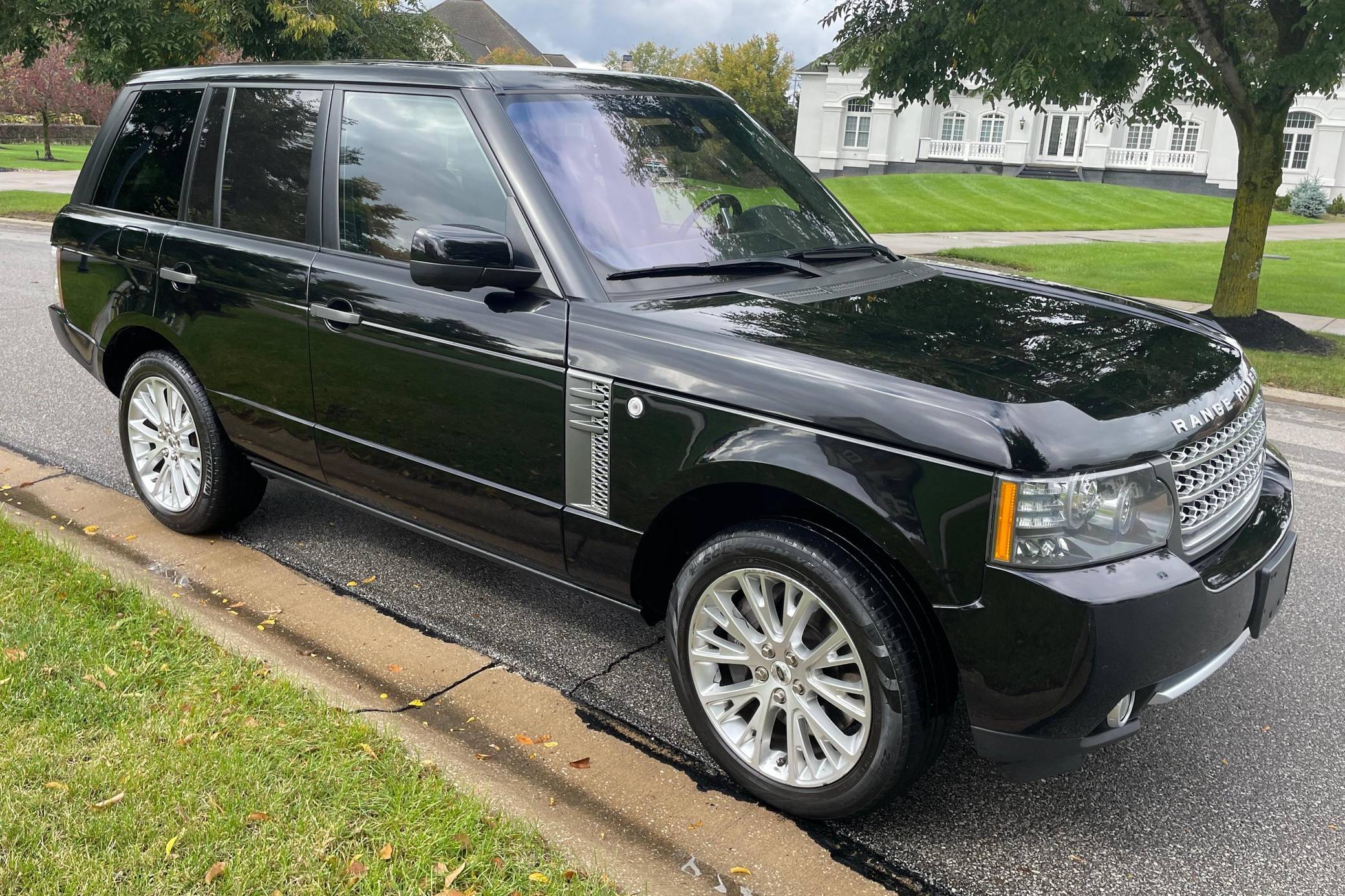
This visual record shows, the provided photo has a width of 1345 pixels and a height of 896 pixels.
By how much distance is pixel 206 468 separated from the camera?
469 cm

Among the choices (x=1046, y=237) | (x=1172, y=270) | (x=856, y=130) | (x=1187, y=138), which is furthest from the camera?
(x=856, y=130)

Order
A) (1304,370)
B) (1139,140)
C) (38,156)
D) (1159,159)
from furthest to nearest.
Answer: (1139,140) → (1159,159) → (38,156) → (1304,370)

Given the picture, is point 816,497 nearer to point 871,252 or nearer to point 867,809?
point 867,809

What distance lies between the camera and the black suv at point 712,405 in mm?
2564

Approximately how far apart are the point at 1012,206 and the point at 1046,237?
317 inches

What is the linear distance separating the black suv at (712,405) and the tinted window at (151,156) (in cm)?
2

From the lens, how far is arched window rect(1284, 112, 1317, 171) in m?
44.4

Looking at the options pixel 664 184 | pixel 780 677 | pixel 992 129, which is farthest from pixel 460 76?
pixel 992 129

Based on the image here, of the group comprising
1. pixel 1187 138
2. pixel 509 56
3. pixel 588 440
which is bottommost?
pixel 588 440

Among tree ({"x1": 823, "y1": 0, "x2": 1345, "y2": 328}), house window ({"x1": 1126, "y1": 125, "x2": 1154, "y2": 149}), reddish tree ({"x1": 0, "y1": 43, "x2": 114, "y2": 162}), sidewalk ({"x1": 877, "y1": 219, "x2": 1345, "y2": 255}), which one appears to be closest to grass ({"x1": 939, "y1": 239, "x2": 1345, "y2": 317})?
sidewalk ({"x1": 877, "y1": 219, "x2": 1345, "y2": 255})

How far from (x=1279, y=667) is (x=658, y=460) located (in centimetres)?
250

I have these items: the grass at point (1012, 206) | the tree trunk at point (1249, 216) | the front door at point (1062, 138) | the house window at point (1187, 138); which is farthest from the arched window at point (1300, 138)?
the tree trunk at point (1249, 216)

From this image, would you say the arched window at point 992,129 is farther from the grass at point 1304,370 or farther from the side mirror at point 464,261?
the side mirror at point 464,261

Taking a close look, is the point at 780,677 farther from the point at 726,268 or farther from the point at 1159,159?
the point at 1159,159
